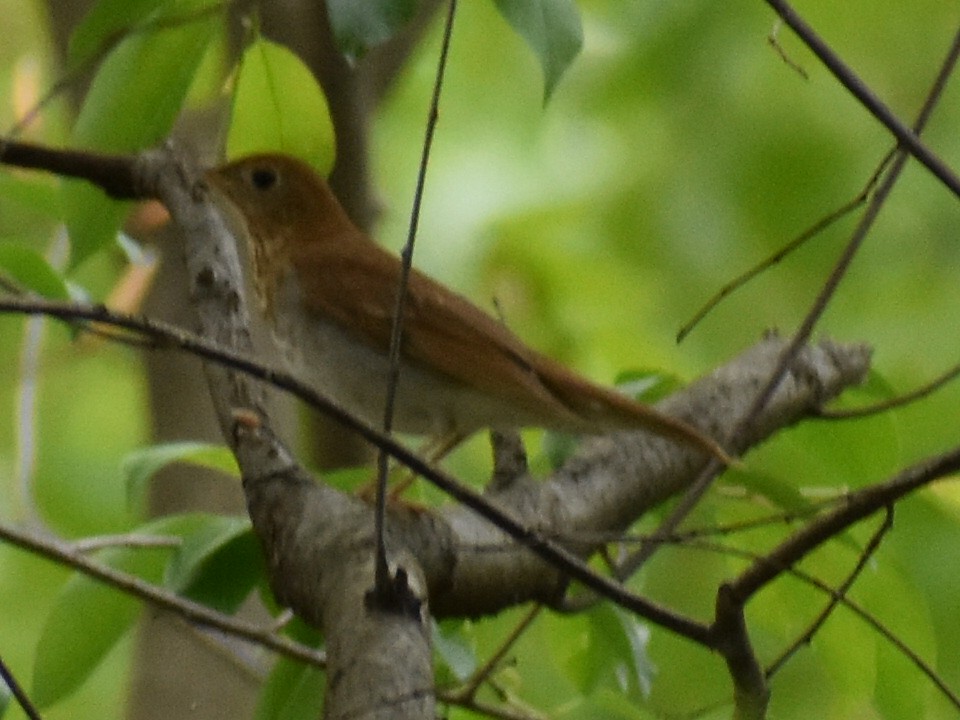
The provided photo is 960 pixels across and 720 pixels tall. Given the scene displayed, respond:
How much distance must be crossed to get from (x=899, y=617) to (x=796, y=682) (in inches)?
32.1

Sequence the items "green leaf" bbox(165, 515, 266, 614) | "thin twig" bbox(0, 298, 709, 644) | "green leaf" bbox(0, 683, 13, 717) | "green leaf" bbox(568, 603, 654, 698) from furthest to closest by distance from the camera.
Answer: "green leaf" bbox(568, 603, 654, 698) → "green leaf" bbox(165, 515, 266, 614) → "green leaf" bbox(0, 683, 13, 717) → "thin twig" bbox(0, 298, 709, 644)

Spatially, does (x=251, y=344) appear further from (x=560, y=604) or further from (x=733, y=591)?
(x=733, y=591)

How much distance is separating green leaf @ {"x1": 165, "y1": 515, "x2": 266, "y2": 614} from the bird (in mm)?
266

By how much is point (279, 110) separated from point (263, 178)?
0.78 feet

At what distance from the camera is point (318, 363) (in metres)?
1.77

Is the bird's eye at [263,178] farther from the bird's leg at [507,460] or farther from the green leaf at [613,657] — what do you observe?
the green leaf at [613,657]

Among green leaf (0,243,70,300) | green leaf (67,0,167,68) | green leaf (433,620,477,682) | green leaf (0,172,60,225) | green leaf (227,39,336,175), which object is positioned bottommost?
green leaf (433,620,477,682)

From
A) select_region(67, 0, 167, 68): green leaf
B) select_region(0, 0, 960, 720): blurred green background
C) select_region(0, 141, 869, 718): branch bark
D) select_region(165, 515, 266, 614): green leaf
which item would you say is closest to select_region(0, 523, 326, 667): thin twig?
select_region(165, 515, 266, 614): green leaf

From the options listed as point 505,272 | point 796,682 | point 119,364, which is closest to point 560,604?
point 796,682

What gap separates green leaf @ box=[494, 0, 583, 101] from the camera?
1.14 meters

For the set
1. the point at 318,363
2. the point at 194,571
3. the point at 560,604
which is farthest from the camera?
the point at 318,363

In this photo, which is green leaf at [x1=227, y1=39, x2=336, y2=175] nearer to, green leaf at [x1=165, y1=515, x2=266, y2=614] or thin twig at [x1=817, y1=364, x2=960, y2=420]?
green leaf at [x1=165, y1=515, x2=266, y2=614]

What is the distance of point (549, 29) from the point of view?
117 cm

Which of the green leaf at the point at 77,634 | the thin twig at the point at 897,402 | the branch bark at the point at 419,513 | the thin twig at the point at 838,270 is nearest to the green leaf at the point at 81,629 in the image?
the green leaf at the point at 77,634
